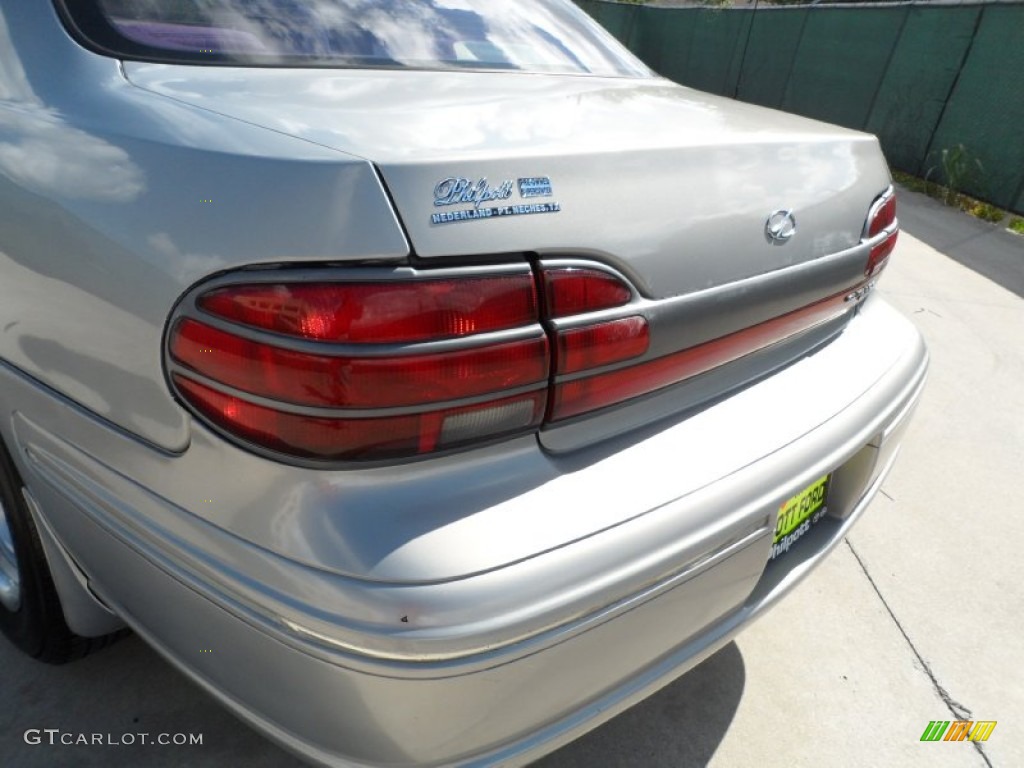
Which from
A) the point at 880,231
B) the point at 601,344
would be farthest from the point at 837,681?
the point at 601,344

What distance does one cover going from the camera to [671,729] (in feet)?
6.02

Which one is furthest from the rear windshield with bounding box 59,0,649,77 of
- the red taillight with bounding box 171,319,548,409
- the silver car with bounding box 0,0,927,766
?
the red taillight with bounding box 171,319,548,409

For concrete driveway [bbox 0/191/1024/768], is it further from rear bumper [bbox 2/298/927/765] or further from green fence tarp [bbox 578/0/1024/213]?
green fence tarp [bbox 578/0/1024/213]

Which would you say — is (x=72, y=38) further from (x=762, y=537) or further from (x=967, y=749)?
(x=967, y=749)

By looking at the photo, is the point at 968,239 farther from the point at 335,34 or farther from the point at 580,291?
the point at 580,291

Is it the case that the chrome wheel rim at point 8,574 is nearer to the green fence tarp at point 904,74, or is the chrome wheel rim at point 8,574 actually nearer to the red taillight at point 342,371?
the red taillight at point 342,371

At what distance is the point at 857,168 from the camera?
5.41ft

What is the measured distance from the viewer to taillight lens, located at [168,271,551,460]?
39.0 inches

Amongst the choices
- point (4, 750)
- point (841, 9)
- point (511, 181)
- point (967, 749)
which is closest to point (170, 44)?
point (511, 181)

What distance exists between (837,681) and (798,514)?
2.34ft

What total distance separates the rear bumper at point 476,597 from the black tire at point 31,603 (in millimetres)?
187

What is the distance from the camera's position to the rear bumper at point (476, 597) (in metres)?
1.03

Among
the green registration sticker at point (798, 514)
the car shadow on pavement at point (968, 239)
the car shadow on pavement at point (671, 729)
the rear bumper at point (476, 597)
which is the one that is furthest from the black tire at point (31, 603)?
the car shadow on pavement at point (968, 239)

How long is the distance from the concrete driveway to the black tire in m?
0.10
